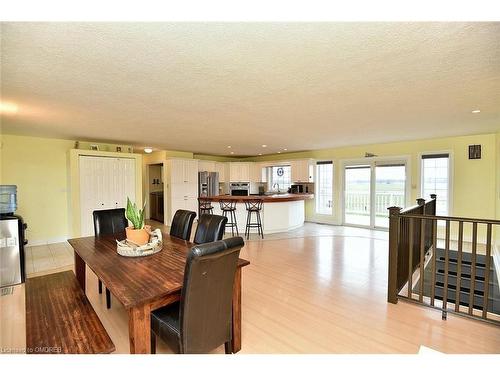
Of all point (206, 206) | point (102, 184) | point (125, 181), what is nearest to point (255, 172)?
point (206, 206)

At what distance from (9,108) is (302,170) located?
695 centimetres

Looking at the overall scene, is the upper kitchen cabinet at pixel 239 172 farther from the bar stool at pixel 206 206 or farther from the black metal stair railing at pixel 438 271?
the black metal stair railing at pixel 438 271

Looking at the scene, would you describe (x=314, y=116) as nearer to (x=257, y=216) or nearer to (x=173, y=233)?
(x=173, y=233)

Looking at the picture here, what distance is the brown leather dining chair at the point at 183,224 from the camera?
3109mm

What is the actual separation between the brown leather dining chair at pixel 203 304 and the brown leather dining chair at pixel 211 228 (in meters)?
0.98

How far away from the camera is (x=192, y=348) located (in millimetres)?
1501

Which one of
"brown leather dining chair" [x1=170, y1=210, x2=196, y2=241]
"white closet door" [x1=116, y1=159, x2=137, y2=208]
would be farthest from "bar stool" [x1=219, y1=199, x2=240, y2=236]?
"brown leather dining chair" [x1=170, y1=210, x2=196, y2=241]

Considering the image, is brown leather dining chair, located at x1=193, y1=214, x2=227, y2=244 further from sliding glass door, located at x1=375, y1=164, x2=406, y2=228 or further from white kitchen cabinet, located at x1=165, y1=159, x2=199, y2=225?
sliding glass door, located at x1=375, y1=164, x2=406, y2=228

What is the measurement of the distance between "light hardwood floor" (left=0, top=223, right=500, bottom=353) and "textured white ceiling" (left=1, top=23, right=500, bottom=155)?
94.0 inches

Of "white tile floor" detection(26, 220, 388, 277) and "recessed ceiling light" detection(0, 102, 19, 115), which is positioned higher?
"recessed ceiling light" detection(0, 102, 19, 115)

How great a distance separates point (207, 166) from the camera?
8.68 meters

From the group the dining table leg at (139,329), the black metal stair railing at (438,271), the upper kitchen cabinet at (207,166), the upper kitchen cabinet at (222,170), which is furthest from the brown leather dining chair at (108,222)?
the upper kitchen cabinet at (222,170)

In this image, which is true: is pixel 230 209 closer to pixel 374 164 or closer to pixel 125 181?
pixel 125 181

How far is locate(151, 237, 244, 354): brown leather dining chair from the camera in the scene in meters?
1.39
